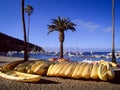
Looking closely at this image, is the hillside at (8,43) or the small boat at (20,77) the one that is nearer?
the small boat at (20,77)

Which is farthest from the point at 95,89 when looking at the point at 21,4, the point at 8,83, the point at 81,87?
the point at 21,4

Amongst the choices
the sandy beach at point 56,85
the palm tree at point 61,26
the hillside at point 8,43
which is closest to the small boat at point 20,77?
the sandy beach at point 56,85

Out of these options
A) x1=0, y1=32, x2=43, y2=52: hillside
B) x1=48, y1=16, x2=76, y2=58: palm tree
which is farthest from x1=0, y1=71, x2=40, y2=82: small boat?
x1=0, y1=32, x2=43, y2=52: hillside

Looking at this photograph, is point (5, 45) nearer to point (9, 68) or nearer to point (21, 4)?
point (21, 4)

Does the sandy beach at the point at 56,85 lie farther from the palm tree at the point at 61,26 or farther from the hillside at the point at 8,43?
the hillside at the point at 8,43

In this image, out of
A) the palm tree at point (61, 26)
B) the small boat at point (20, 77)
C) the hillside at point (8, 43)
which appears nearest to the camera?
the small boat at point (20, 77)

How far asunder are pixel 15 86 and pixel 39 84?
1109 millimetres

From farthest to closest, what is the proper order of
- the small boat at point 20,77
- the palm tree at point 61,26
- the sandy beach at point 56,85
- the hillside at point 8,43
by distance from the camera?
the hillside at point 8,43
the palm tree at point 61,26
the small boat at point 20,77
the sandy beach at point 56,85

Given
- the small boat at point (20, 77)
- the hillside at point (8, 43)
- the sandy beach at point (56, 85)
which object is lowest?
the sandy beach at point (56, 85)

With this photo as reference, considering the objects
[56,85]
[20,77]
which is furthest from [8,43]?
[56,85]

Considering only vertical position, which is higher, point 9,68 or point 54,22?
point 54,22

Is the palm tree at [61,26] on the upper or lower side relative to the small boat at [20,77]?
upper

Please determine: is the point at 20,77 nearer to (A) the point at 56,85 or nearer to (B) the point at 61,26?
(A) the point at 56,85

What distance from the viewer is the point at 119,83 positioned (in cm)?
982
